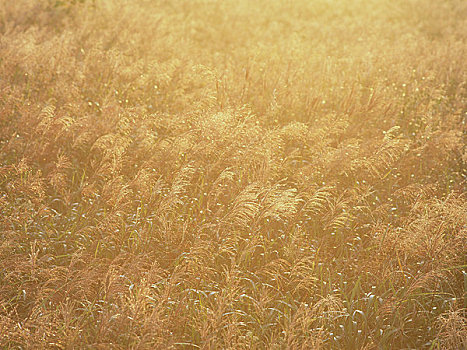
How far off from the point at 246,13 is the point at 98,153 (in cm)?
817

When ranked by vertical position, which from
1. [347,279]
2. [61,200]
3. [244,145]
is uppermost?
[244,145]

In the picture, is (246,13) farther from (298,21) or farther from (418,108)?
(418,108)

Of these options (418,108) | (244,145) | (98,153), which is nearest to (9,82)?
(98,153)

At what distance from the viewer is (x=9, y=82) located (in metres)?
5.79

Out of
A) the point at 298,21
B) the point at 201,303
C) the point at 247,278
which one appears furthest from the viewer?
the point at 298,21

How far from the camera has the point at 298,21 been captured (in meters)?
11.5

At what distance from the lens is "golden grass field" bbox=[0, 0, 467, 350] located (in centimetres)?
290

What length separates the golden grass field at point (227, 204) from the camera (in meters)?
2.90

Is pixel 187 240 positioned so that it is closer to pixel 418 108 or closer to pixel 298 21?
pixel 418 108

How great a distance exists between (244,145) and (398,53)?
4.90 m

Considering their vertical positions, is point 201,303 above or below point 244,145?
below

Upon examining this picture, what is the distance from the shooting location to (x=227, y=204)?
415 cm

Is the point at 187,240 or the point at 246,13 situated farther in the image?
the point at 246,13

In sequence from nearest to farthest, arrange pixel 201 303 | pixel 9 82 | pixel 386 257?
pixel 201 303, pixel 386 257, pixel 9 82
